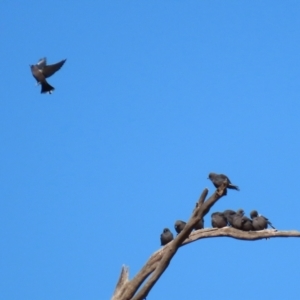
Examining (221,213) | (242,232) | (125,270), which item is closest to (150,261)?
(125,270)

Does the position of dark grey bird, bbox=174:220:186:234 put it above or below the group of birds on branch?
above

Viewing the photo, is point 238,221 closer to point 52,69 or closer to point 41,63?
point 52,69

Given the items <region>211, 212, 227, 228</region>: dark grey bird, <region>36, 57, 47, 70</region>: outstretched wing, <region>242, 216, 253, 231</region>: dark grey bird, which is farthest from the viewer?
<region>211, 212, 227, 228</region>: dark grey bird

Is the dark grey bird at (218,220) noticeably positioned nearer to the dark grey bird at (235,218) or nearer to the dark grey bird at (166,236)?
the dark grey bird at (235,218)

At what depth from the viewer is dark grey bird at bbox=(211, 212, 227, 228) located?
20156 mm

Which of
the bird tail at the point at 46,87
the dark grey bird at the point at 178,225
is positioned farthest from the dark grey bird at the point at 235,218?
the bird tail at the point at 46,87

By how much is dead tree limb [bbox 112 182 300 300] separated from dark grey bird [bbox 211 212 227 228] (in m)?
1.35

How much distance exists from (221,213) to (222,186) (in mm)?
4447

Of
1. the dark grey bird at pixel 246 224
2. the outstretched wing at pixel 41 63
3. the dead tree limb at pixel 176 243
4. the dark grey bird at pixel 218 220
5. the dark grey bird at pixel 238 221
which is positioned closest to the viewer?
the dead tree limb at pixel 176 243

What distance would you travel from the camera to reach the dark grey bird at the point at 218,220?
20156 millimetres

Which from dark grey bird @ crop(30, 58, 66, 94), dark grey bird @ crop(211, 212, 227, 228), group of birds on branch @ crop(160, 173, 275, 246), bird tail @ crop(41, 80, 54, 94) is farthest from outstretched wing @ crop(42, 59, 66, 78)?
dark grey bird @ crop(211, 212, 227, 228)

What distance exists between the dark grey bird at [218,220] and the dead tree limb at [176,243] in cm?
135

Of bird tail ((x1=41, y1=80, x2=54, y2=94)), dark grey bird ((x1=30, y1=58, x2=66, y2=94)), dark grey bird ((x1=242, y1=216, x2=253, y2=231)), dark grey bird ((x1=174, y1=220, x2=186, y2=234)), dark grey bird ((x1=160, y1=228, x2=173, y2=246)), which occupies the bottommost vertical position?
dark grey bird ((x1=242, y1=216, x2=253, y2=231))

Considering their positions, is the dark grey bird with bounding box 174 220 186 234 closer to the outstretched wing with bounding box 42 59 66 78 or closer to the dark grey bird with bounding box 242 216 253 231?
the dark grey bird with bounding box 242 216 253 231
